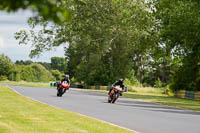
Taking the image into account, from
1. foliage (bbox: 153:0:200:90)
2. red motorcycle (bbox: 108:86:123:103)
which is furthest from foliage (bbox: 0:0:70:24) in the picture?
foliage (bbox: 153:0:200:90)

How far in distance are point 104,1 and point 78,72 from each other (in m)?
21.3

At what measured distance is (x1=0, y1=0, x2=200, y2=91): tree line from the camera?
1521 inches

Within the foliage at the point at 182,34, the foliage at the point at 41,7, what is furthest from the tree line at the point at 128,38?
the foliage at the point at 41,7

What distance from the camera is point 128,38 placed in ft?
194

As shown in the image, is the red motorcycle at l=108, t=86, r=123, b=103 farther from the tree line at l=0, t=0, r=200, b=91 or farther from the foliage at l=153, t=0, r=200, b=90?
the foliage at l=153, t=0, r=200, b=90

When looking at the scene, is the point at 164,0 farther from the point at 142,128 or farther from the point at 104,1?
the point at 142,128

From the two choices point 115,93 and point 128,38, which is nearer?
point 115,93

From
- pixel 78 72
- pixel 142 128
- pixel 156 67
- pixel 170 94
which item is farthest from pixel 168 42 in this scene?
pixel 156 67

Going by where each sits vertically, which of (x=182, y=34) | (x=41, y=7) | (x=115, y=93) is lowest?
(x=115, y=93)

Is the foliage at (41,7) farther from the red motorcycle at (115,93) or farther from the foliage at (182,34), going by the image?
the foliage at (182,34)

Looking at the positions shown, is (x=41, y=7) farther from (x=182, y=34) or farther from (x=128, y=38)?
(x=128, y=38)

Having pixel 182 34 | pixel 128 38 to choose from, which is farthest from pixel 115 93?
pixel 128 38

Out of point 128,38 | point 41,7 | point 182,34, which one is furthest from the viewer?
point 128,38

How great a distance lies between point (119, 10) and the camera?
55.8 m
